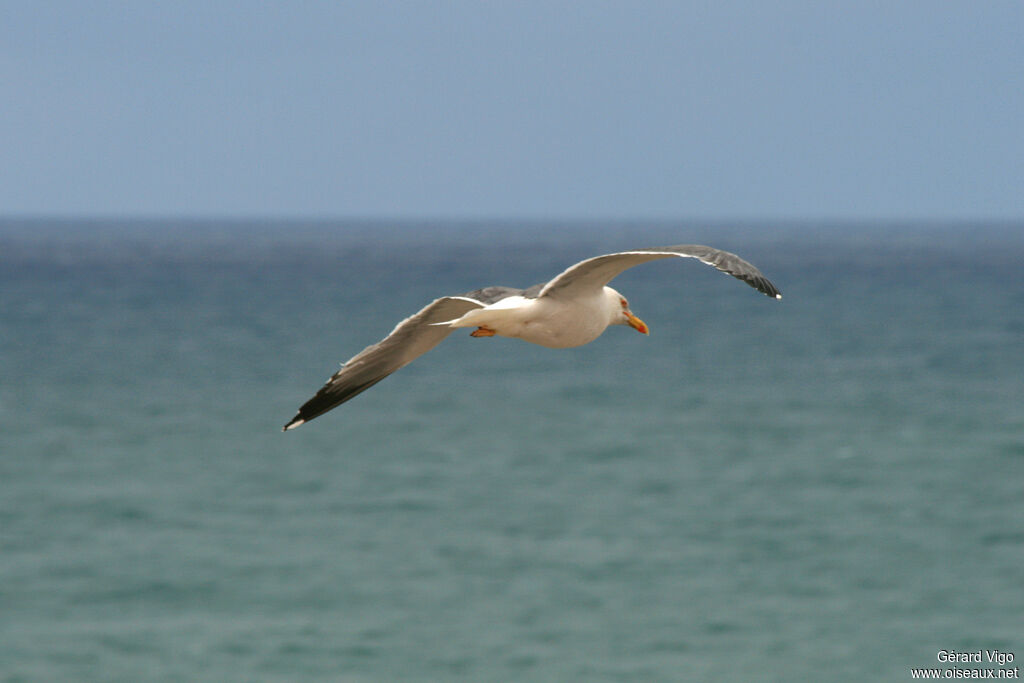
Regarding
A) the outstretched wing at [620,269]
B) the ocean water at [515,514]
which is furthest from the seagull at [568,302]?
the ocean water at [515,514]

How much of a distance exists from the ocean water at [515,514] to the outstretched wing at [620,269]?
2014cm

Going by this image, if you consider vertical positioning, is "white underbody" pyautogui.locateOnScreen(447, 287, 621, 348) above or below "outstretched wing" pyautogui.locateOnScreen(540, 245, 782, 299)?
below

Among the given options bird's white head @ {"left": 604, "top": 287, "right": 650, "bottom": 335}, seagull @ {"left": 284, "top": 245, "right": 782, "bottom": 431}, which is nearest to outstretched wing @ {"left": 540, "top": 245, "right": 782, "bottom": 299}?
seagull @ {"left": 284, "top": 245, "right": 782, "bottom": 431}

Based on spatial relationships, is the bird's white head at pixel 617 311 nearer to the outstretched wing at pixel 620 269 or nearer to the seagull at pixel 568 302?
the seagull at pixel 568 302

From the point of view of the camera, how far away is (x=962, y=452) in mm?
48312

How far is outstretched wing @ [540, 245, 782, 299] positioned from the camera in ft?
25.2

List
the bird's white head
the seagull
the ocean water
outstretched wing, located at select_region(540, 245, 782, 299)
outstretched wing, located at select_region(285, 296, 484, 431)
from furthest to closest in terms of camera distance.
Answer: the ocean water, outstretched wing, located at select_region(285, 296, 484, 431), the bird's white head, the seagull, outstretched wing, located at select_region(540, 245, 782, 299)

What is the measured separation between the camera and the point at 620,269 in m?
8.28

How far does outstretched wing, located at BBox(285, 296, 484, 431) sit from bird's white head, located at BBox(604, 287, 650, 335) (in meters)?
1.00

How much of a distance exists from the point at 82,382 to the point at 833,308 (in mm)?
63716

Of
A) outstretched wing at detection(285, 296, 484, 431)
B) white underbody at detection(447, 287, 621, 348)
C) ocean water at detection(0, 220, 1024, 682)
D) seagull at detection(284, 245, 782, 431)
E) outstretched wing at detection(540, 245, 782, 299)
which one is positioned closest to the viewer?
outstretched wing at detection(540, 245, 782, 299)

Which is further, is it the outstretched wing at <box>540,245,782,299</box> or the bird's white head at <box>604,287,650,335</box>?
the bird's white head at <box>604,287,650,335</box>

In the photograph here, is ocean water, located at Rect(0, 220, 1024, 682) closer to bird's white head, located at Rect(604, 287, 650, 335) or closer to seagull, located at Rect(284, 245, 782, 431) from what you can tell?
bird's white head, located at Rect(604, 287, 650, 335)

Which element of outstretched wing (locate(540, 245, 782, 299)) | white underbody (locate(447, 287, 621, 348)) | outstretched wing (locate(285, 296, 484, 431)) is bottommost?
outstretched wing (locate(285, 296, 484, 431))
